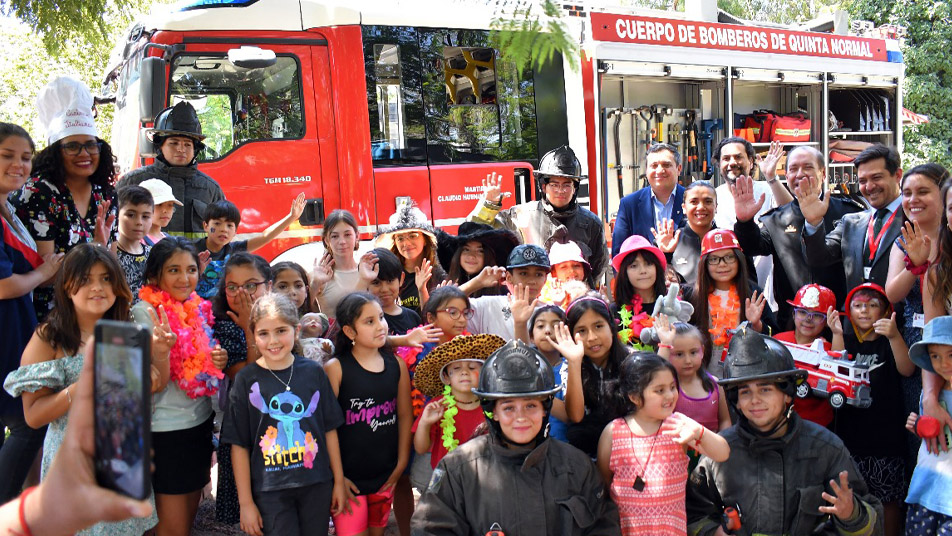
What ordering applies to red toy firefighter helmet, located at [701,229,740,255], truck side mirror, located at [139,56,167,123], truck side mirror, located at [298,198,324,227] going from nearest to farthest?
red toy firefighter helmet, located at [701,229,740,255], truck side mirror, located at [139,56,167,123], truck side mirror, located at [298,198,324,227]

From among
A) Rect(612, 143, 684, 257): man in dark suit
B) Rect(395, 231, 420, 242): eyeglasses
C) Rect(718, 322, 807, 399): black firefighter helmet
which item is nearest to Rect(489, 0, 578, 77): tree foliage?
Rect(718, 322, 807, 399): black firefighter helmet

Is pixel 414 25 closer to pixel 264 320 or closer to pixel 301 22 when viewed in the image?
pixel 301 22

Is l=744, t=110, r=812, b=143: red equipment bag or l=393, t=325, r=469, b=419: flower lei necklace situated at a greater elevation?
l=744, t=110, r=812, b=143: red equipment bag

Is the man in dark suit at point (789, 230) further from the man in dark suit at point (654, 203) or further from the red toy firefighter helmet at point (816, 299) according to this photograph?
the man in dark suit at point (654, 203)

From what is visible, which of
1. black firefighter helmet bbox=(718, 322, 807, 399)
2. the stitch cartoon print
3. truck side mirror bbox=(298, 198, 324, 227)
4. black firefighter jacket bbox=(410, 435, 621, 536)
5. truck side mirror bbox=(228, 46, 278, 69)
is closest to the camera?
black firefighter jacket bbox=(410, 435, 621, 536)

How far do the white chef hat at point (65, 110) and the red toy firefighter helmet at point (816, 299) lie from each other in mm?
3679

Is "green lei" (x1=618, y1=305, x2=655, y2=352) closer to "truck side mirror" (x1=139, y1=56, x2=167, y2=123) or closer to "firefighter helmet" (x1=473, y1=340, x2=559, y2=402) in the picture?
"firefighter helmet" (x1=473, y1=340, x2=559, y2=402)

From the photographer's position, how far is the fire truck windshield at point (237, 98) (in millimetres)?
5750

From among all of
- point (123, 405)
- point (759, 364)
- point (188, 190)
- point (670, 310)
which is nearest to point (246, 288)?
point (188, 190)

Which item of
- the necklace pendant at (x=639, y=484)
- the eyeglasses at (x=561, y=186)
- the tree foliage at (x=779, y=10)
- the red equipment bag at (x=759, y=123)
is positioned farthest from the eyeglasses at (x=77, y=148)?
the tree foliage at (x=779, y=10)

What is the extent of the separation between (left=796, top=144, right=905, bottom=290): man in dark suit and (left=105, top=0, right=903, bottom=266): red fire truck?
1985mm

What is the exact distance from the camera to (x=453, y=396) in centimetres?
357

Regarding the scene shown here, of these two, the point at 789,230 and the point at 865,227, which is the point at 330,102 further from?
the point at 865,227

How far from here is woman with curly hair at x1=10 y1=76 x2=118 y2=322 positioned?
12.2 ft
